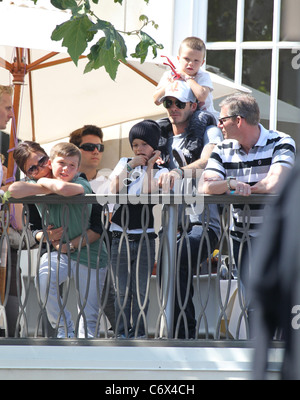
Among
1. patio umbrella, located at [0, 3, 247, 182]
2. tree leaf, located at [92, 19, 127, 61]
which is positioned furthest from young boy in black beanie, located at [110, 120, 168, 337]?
patio umbrella, located at [0, 3, 247, 182]

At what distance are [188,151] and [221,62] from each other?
3.26 m

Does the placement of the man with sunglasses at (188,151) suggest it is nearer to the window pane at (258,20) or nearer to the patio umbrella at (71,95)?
the patio umbrella at (71,95)

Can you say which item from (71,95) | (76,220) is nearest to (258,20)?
(71,95)

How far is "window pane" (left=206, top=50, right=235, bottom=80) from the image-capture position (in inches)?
334

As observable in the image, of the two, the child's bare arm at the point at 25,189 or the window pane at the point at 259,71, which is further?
the window pane at the point at 259,71

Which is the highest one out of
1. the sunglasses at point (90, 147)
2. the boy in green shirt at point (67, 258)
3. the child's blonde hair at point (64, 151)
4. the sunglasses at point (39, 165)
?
the sunglasses at point (90, 147)

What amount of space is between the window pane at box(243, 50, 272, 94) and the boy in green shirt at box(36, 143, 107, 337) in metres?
3.41

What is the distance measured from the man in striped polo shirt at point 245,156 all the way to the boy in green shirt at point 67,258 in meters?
0.99

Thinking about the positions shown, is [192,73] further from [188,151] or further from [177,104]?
[188,151]

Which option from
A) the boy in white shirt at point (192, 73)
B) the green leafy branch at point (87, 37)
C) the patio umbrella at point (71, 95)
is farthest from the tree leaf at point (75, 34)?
the patio umbrella at point (71, 95)

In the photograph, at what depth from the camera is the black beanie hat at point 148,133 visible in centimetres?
545
